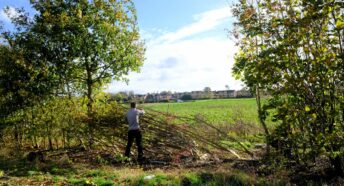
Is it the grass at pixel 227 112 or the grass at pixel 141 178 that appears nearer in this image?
the grass at pixel 141 178

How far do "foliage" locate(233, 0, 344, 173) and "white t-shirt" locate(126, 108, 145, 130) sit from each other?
16.7ft

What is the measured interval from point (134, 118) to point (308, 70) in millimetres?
6533

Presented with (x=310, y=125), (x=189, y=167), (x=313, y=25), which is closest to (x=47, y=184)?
(x=189, y=167)

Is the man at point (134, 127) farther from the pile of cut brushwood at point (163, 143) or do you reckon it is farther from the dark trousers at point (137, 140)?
the pile of cut brushwood at point (163, 143)

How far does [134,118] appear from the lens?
12234 mm

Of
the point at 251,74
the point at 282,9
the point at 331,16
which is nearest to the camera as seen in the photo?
the point at 331,16

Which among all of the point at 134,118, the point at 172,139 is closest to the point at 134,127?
the point at 134,118

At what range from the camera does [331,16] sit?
724 cm

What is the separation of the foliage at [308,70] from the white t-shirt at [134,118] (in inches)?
200

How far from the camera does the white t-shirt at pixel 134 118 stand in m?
12.2

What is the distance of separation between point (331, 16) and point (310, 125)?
236 cm

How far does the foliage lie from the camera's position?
7.04 meters

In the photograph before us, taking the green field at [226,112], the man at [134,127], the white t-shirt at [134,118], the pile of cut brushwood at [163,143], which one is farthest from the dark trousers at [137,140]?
the green field at [226,112]

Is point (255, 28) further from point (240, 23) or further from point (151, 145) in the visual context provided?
point (151, 145)
